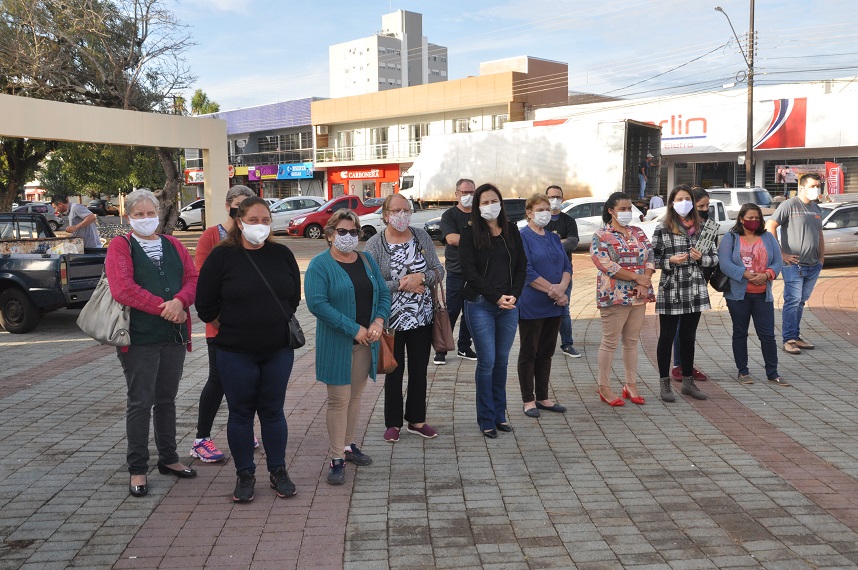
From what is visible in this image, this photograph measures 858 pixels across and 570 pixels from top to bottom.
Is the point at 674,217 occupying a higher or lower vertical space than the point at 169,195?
lower

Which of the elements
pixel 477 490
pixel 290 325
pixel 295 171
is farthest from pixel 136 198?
pixel 295 171

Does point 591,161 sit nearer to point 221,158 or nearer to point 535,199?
point 221,158

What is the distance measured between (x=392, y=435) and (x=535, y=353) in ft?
4.68

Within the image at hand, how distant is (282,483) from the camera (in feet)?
15.3

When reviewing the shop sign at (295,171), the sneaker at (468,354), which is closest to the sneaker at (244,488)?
the sneaker at (468,354)

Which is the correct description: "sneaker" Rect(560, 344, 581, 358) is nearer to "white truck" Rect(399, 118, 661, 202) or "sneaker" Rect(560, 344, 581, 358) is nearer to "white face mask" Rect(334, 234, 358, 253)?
"white face mask" Rect(334, 234, 358, 253)

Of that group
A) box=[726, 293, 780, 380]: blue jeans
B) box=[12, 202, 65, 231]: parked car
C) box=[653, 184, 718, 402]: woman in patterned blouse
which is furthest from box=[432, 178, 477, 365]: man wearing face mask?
box=[12, 202, 65, 231]: parked car

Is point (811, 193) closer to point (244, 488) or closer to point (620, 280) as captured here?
point (620, 280)

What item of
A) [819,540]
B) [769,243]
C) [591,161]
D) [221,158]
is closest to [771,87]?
[591,161]

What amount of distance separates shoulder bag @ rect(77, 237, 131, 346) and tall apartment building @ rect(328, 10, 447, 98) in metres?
91.8

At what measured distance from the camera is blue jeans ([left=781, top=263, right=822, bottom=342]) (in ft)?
28.1

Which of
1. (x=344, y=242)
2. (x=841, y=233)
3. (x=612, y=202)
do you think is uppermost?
(x=612, y=202)

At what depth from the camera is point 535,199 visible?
6348 millimetres

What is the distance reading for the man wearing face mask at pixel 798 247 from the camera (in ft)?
28.0
